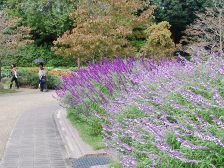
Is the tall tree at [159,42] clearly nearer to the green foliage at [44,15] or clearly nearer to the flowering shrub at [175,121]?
the flowering shrub at [175,121]

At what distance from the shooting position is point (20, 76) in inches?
1118

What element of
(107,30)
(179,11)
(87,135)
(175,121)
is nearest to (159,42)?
(107,30)

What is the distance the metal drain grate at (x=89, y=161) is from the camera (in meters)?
7.57

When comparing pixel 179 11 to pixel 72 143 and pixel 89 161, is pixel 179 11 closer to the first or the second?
pixel 72 143

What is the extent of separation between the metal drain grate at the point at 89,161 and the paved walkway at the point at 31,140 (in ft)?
1.00

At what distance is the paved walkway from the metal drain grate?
0.30 metres

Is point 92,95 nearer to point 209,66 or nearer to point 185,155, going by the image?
point 209,66

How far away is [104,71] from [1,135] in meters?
2.87

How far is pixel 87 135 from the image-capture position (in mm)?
9742

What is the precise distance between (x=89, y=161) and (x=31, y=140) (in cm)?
286

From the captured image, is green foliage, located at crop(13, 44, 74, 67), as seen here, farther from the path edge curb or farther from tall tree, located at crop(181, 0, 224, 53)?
the path edge curb

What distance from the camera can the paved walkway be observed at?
838 cm

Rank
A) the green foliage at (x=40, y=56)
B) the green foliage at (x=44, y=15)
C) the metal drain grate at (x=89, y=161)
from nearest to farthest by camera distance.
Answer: the metal drain grate at (x=89, y=161)
the green foliage at (x=44, y=15)
the green foliage at (x=40, y=56)

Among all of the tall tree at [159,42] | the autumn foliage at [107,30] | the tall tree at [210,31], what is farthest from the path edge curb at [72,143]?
the tall tree at [210,31]
